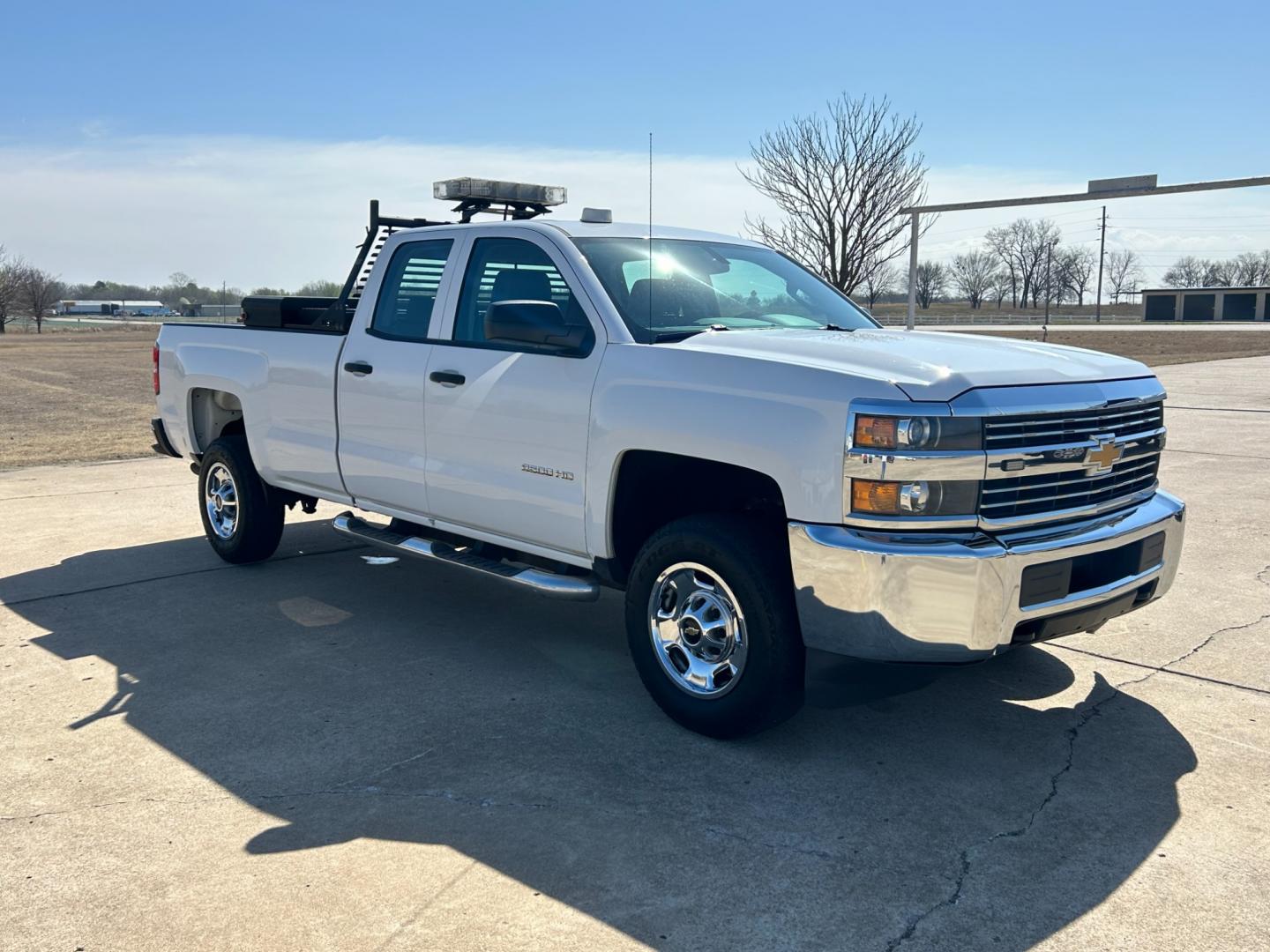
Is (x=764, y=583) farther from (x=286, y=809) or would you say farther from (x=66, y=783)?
(x=66, y=783)

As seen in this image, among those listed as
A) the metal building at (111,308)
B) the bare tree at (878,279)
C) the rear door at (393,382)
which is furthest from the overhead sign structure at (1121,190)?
the metal building at (111,308)

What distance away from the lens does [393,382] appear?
5629mm

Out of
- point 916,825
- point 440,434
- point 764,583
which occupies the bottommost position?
point 916,825

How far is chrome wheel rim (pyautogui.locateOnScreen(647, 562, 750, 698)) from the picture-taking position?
4.20m

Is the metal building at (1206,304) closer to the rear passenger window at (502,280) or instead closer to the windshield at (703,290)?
the windshield at (703,290)

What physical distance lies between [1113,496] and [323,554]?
5.04 metres

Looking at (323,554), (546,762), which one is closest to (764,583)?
(546,762)

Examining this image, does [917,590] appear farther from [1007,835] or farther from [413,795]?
[413,795]

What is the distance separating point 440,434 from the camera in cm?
537

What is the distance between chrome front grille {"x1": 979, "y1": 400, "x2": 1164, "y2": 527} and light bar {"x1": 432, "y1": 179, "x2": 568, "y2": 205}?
3.63 metres

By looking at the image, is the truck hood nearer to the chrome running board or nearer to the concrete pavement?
the chrome running board

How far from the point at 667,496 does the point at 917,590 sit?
135 cm

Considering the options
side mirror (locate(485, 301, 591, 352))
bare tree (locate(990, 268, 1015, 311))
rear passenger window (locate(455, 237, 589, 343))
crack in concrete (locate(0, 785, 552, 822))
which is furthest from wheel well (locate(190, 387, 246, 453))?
bare tree (locate(990, 268, 1015, 311))

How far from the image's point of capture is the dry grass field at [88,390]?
12.6m
